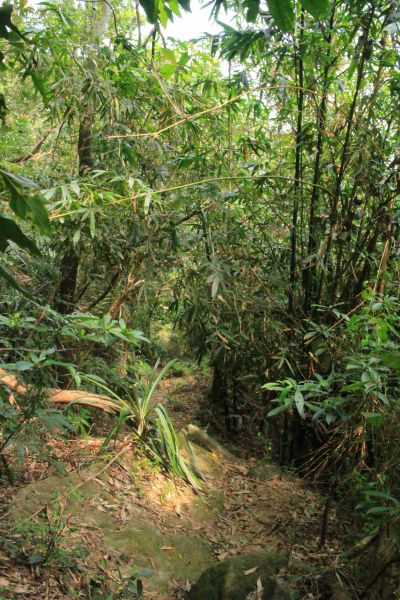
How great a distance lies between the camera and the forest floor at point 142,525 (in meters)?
2.08

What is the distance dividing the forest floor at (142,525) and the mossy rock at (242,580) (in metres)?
0.10

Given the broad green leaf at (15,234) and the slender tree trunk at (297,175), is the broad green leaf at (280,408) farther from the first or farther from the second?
the broad green leaf at (15,234)

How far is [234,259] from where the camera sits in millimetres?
3689

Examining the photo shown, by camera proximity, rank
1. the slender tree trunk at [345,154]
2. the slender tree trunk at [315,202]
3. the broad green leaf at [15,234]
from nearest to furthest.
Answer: the broad green leaf at [15,234] → the slender tree trunk at [345,154] → the slender tree trunk at [315,202]

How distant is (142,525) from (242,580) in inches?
31.1

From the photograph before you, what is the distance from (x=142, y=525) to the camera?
2.77 m

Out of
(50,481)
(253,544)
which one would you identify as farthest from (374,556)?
(50,481)

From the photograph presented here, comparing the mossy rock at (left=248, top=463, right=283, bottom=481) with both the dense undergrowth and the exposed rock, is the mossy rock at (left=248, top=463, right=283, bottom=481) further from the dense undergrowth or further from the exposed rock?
the dense undergrowth

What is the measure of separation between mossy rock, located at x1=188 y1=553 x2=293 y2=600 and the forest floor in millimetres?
97

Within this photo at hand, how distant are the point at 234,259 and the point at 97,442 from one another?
5.22 feet

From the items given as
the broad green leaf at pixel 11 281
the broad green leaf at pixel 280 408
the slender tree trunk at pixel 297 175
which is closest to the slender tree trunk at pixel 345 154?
the slender tree trunk at pixel 297 175

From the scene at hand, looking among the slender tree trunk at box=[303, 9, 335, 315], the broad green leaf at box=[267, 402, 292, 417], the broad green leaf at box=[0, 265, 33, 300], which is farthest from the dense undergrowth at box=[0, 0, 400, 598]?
the broad green leaf at box=[0, 265, 33, 300]

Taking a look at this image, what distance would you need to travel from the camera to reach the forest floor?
208cm

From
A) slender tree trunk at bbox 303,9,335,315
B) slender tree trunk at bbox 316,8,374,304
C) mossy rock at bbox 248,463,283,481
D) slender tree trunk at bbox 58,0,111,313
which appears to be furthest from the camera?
mossy rock at bbox 248,463,283,481
